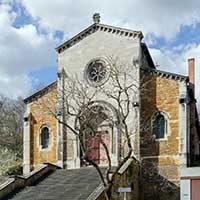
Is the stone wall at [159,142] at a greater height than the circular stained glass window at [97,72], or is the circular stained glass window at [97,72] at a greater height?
the circular stained glass window at [97,72]

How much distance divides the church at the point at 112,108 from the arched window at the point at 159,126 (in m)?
0.06

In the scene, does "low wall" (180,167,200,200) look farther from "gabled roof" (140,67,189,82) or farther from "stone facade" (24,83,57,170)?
"stone facade" (24,83,57,170)

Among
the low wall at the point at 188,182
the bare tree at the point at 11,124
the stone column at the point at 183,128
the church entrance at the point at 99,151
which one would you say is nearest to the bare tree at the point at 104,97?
the church entrance at the point at 99,151

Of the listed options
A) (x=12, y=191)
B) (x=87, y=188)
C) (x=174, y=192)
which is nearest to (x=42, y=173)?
(x=12, y=191)

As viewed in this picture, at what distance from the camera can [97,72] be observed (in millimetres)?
34938

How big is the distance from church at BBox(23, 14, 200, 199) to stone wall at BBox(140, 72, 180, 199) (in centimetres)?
6

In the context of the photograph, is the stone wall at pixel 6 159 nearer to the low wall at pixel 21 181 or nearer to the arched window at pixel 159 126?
the low wall at pixel 21 181

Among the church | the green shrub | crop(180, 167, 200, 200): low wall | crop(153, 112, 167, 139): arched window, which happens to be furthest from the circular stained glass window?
crop(180, 167, 200, 200): low wall

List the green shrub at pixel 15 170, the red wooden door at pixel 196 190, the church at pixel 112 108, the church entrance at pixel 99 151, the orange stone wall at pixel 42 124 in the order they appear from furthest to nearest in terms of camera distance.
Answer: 1. the green shrub at pixel 15 170
2. the orange stone wall at pixel 42 124
3. the church entrance at pixel 99 151
4. the church at pixel 112 108
5. the red wooden door at pixel 196 190

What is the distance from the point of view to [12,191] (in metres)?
28.6

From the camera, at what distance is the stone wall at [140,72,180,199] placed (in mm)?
31328

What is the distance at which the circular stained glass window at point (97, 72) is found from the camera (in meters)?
34.6

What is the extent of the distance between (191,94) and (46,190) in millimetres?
11616

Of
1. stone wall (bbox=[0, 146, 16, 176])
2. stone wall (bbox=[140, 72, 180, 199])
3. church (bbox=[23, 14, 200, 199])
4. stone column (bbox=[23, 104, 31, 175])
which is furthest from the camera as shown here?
stone wall (bbox=[0, 146, 16, 176])
